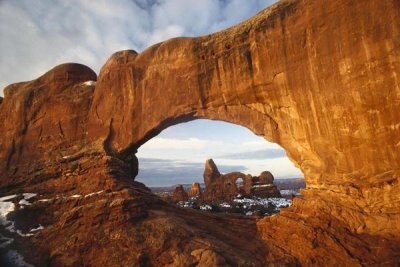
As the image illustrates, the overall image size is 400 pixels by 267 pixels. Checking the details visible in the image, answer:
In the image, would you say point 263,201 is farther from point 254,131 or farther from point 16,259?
point 16,259

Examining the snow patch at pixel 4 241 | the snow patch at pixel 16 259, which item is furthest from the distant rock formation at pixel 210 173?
the snow patch at pixel 16 259

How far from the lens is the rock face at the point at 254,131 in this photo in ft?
46.2

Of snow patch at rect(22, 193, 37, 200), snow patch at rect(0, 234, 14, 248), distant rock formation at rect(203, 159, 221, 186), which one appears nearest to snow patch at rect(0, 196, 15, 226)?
snow patch at rect(22, 193, 37, 200)

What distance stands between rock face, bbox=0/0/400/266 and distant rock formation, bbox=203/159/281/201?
4264 centimetres

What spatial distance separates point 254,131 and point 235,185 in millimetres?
48492

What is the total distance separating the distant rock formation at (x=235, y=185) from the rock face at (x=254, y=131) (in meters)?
42.6

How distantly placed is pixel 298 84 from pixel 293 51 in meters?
1.73

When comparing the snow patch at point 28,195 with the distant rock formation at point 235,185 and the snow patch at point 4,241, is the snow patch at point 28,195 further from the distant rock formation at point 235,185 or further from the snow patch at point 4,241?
the distant rock formation at point 235,185

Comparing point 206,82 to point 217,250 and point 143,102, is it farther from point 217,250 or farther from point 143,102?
point 217,250

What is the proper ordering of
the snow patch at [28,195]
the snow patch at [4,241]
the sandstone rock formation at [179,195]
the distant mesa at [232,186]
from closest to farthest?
the snow patch at [4,241] → the snow patch at [28,195] → the distant mesa at [232,186] → the sandstone rock formation at [179,195]

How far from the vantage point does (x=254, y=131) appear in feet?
60.3

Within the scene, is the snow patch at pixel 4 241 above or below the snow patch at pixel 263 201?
below

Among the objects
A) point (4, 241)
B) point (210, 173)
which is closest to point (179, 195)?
point (210, 173)

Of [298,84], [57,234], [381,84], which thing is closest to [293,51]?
[298,84]
